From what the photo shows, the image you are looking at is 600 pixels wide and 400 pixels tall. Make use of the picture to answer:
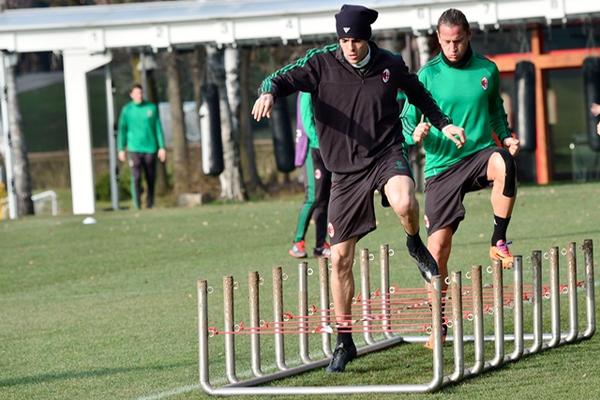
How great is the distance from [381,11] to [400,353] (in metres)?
17.1

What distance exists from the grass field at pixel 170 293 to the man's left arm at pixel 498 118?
1403 millimetres

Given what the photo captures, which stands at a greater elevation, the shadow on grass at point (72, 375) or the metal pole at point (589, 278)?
the metal pole at point (589, 278)

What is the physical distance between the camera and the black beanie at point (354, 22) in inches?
362

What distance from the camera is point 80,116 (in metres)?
28.4

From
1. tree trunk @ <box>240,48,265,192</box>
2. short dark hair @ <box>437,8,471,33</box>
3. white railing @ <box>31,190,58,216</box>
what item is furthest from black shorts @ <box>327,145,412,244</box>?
tree trunk @ <box>240,48,265,192</box>

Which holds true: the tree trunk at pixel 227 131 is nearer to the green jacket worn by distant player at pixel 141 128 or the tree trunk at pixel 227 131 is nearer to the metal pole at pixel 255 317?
the green jacket worn by distant player at pixel 141 128

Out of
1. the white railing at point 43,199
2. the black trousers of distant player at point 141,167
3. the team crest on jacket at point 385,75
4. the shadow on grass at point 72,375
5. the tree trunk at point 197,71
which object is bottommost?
the shadow on grass at point 72,375

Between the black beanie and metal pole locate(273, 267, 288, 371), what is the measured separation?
1.46 meters

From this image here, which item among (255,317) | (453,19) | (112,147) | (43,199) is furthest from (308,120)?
(43,199)

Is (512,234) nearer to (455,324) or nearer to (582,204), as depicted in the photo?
(582,204)

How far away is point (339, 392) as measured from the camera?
848 cm

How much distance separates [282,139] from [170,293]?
48.0ft

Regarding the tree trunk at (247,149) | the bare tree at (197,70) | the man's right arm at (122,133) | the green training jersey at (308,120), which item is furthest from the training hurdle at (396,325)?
the bare tree at (197,70)

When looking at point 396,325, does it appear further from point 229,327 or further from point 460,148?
point 460,148
